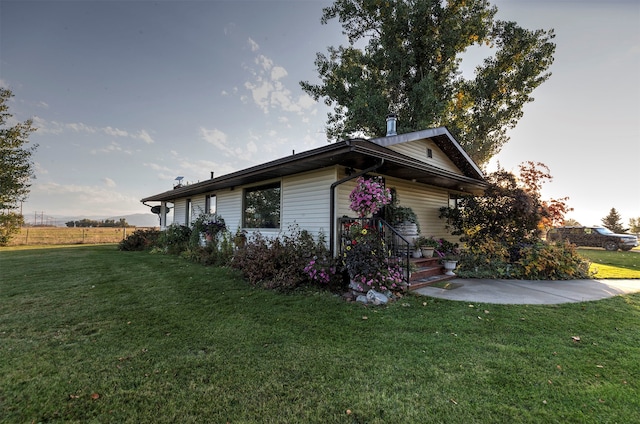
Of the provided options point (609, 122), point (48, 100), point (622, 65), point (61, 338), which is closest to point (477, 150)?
point (609, 122)

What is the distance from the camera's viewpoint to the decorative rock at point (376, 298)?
423cm

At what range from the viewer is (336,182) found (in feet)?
18.1

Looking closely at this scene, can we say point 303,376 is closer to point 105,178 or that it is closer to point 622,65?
point 622,65

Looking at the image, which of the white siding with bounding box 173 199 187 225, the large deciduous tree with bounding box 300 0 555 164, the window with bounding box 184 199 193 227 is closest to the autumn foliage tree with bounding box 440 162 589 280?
the large deciduous tree with bounding box 300 0 555 164

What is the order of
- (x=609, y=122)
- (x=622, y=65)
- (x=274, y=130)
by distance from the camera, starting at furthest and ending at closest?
(x=274, y=130), (x=609, y=122), (x=622, y=65)

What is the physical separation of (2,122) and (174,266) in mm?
17889

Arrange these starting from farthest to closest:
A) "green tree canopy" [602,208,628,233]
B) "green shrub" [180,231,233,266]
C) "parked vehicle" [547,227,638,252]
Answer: "green tree canopy" [602,208,628,233], "parked vehicle" [547,227,638,252], "green shrub" [180,231,233,266]

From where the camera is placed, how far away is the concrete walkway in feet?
15.0

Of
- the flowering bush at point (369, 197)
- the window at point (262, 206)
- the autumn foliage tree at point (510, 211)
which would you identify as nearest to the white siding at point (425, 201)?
the autumn foliage tree at point (510, 211)

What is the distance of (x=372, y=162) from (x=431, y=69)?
451 inches

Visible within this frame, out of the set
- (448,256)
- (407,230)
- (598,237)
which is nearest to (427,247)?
(448,256)

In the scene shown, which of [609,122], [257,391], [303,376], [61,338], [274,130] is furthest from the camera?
[274,130]

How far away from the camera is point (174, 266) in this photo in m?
7.82

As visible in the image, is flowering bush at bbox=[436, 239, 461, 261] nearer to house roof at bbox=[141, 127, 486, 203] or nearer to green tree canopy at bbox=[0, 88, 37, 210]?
house roof at bbox=[141, 127, 486, 203]
